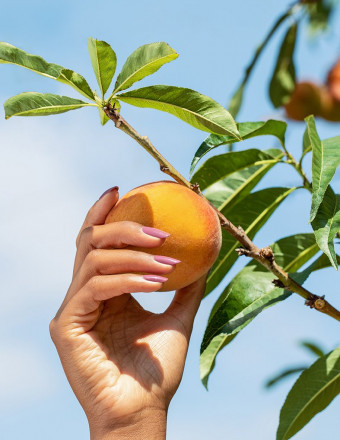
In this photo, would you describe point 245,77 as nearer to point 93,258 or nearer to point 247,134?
point 247,134

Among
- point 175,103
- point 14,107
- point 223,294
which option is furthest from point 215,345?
point 14,107

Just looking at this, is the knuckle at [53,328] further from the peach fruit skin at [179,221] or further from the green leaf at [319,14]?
the green leaf at [319,14]

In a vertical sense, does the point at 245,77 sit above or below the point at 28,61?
above

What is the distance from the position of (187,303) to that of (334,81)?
249 cm

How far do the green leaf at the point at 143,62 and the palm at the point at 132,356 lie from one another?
17.8 inches

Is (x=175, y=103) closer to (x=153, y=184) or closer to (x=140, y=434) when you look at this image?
(x=153, y=184)

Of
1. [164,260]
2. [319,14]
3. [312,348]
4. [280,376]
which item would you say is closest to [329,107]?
[319,14]

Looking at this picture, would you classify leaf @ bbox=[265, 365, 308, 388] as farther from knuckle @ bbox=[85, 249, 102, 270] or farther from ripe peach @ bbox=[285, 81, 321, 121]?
knuckle @ bbox=[85, 249, 102, 270]

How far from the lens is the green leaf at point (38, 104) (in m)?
1.03

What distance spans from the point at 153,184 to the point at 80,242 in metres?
0.16

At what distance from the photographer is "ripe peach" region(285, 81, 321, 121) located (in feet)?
11.3

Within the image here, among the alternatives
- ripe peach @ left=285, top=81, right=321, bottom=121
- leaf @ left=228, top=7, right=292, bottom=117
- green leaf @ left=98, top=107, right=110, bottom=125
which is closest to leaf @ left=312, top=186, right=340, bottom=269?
green leaf @ left=98, top=107, right=110, bottom=125

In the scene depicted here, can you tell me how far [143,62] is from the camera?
1057 mm

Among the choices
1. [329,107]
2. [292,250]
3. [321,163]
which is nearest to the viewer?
[321,163]
